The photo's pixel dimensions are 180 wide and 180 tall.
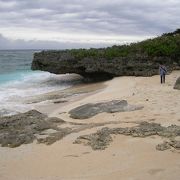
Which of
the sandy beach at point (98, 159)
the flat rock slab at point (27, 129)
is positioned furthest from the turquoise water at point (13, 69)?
the sandy beach at point (98, 159)

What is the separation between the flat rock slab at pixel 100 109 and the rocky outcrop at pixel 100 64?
12326 mm

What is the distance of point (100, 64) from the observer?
28547 millimetres

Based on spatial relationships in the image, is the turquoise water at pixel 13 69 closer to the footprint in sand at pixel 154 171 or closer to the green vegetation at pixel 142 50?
the green vegetation at pixel 142 50

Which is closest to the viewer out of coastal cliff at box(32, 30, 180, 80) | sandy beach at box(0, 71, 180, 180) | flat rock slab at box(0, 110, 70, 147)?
sandy beach at box(0, 71, 180, 180)

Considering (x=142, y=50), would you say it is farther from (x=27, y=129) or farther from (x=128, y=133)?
(x=128, y=133)

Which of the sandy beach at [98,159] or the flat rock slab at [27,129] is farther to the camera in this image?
the flat rock slab at [27,129]

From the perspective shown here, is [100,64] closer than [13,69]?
Yes

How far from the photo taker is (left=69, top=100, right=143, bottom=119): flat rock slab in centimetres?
1368

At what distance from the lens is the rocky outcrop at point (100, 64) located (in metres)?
27.3

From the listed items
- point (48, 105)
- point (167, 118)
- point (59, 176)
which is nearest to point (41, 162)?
point (59, 176)

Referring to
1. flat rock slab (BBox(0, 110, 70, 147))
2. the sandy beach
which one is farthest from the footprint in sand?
flat rock slab (BBox(0, 110, 70, 147))

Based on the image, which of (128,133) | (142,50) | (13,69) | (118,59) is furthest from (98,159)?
(13,69)

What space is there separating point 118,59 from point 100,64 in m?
1.35

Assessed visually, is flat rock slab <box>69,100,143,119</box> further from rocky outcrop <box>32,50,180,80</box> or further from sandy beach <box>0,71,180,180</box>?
rocky outcrop <box>32,50,180,80</box>
